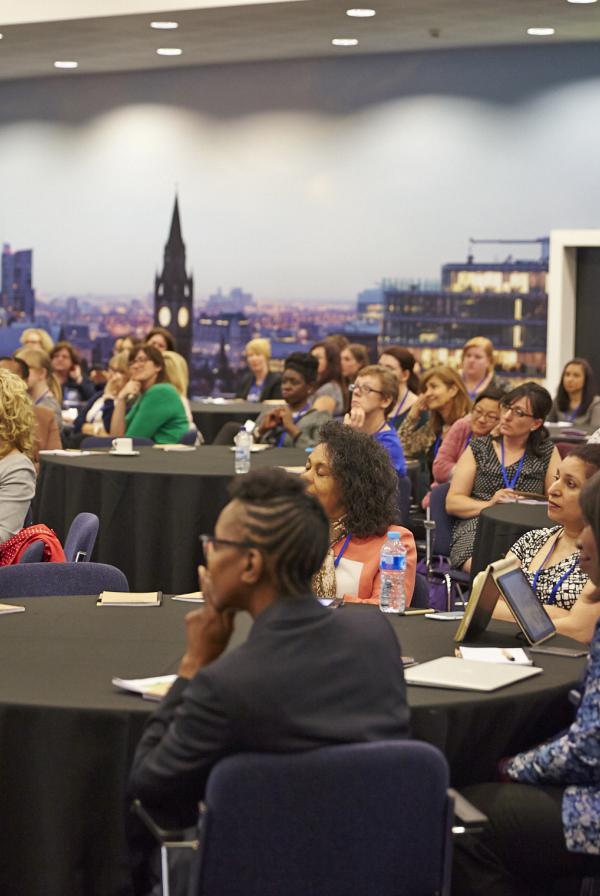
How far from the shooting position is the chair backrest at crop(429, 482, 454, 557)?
6648 millimetres

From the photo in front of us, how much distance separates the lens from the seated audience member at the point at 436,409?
8.12 metres

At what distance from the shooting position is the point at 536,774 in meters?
2.91

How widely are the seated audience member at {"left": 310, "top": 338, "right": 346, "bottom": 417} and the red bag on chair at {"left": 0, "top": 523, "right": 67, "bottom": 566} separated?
4598 mm

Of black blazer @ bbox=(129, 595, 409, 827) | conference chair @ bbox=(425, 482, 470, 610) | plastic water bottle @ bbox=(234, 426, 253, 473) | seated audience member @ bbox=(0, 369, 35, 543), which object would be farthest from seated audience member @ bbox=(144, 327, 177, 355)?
black blazer @ bbox=(129, 595, 409, 827)

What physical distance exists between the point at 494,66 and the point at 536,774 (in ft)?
36.9

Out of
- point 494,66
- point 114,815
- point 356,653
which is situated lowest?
point 114,815

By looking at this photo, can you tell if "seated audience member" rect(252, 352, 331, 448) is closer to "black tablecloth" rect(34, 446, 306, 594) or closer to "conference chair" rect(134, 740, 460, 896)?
"black tablecloth" rect(34, 446, 306, 594)

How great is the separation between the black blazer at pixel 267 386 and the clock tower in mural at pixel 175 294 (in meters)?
1.29

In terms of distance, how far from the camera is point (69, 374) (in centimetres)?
1327

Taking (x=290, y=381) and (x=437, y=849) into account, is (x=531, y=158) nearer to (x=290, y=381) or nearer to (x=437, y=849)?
(x=290, y=381)

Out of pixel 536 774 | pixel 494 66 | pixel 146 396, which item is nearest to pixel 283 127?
pixel 494 66

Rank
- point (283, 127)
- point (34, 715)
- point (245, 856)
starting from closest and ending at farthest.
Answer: point (245, 856) < point (34, 715) < point (283, 127)

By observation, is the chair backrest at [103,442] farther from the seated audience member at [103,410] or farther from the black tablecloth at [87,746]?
the black tablecloth at [87,746]

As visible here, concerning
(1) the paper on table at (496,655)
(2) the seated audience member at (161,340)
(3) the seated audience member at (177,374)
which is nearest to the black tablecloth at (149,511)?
(3) the seated audience member at (177,374)
